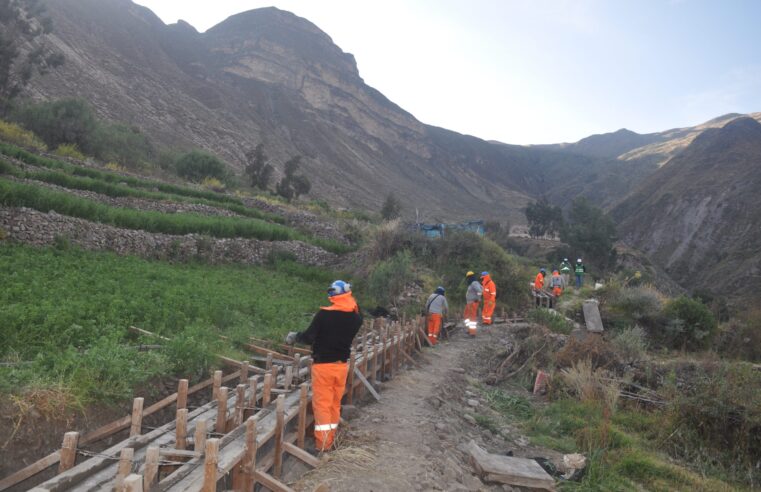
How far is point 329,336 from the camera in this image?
201 inches

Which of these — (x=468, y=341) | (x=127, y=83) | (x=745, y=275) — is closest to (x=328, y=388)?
(x=468, y=341)

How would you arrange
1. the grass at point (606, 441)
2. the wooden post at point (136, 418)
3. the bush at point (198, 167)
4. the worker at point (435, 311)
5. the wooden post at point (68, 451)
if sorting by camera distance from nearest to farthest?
1. the wooden post at point (68, 451)
2. the wooden post at point (136, 418)
3. the grass at point (606, 441)
4. the worker at point (435, 311)
5. the bush at point (198, 167)

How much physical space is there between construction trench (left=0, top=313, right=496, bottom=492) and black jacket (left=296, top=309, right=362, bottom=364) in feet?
1.41

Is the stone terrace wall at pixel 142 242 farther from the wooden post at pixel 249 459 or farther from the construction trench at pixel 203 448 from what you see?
the wooden post at pixel 249 459

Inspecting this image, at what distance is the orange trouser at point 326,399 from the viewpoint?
4.97m

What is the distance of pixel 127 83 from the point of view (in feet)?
160

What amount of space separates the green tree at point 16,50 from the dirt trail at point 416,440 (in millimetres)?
28582

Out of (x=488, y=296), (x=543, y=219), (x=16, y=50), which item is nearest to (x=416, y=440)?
(x=488, y=296)

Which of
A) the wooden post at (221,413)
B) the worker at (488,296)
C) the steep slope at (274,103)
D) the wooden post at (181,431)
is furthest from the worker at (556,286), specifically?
the steep slope at (274,103)

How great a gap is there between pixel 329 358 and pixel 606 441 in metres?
4.23

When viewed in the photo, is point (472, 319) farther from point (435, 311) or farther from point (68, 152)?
point (68, 152)

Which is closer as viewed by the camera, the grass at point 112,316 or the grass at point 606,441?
the grass at point 112,316

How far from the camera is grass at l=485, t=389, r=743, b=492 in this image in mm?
5574

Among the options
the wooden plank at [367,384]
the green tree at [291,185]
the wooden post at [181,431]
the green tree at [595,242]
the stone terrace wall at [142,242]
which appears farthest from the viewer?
the green tree at [595,242]
